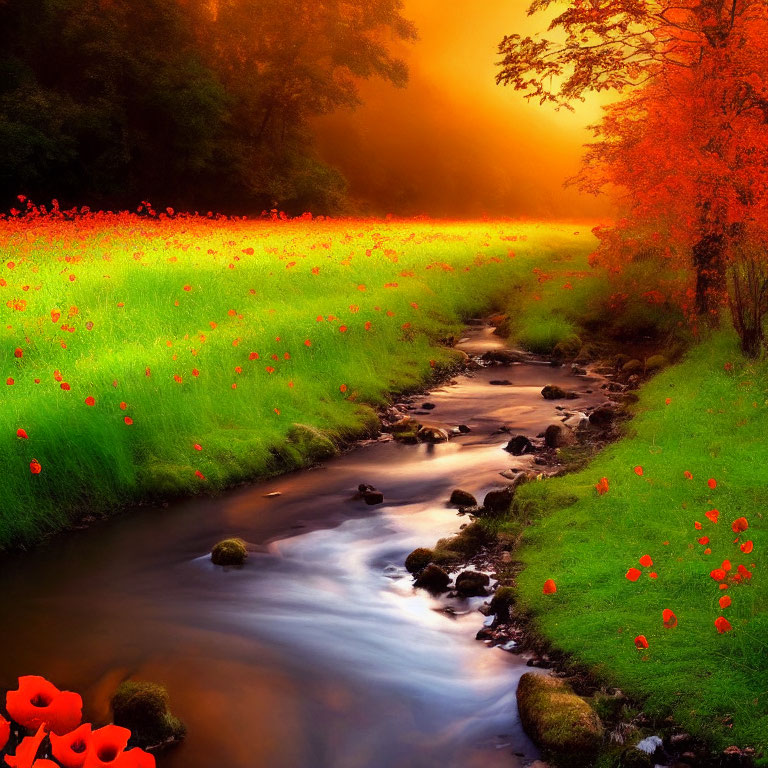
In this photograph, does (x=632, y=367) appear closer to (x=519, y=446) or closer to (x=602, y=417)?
(x=602, y=417)

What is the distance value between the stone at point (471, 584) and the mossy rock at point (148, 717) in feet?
8.85

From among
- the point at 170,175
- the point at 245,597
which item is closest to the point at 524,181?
the point at 170,175

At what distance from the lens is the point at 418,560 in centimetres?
735

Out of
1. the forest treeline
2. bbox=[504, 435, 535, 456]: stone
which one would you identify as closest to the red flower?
bbox=[504, 435, 535, 456]: stone

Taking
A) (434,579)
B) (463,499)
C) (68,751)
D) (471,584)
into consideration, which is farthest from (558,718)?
(463,499)

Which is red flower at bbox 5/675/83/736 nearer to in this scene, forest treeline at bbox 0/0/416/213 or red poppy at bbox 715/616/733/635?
red poppy at bbox 715/616/733/635

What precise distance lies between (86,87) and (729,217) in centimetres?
2533

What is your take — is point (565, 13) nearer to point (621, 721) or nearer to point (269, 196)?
point (621, 721)

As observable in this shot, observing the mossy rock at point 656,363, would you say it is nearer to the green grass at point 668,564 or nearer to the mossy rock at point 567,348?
the mossy rock at point 567,348

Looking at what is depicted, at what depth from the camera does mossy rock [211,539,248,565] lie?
24.5ft

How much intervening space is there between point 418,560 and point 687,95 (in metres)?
10.2

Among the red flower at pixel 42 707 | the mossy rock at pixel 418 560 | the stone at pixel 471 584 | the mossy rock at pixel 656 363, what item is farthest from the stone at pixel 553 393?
the red flower at pixel 42 707

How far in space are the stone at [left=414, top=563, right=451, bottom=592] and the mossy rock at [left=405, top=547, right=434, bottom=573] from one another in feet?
0.96

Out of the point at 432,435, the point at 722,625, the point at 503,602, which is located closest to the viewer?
the point at 722,625
